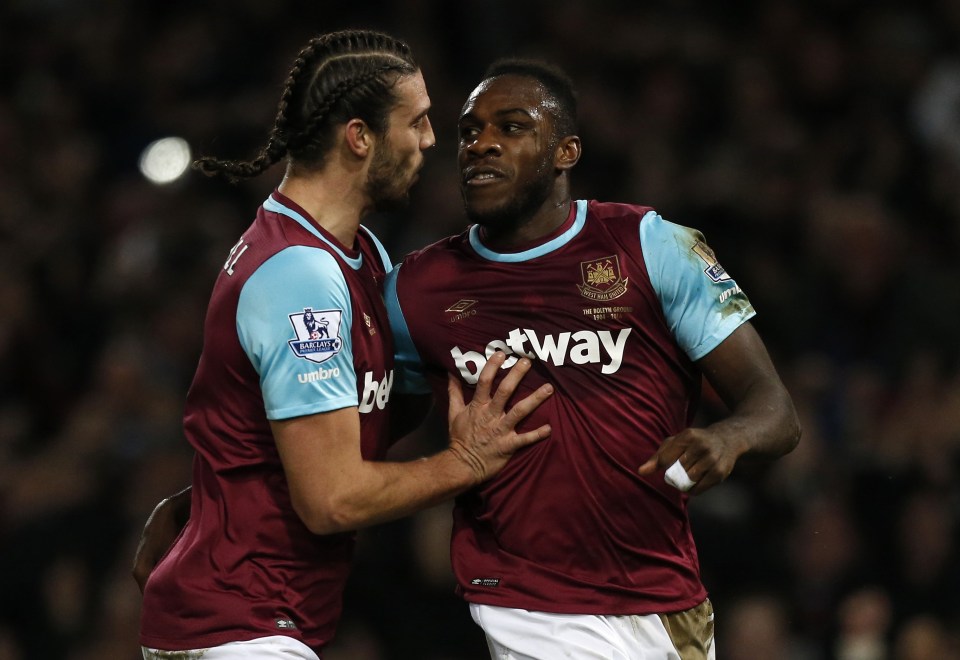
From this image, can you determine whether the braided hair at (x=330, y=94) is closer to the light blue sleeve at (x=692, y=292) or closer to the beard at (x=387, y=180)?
the beard at (x=387, y=180)

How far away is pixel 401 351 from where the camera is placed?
399 cm

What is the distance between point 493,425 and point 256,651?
82cm

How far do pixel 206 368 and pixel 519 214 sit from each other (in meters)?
0.91

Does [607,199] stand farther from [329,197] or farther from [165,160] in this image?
[329,197]

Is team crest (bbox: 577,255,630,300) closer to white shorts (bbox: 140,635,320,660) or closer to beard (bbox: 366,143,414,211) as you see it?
beard (bbox: 366,143,414,211)

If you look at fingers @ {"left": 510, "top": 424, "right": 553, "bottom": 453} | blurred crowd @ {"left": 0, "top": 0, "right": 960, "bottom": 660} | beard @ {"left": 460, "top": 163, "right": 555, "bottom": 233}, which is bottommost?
blurred crowd @ {"left": 0, "top": 0, "right": 960, "bottom": 660}

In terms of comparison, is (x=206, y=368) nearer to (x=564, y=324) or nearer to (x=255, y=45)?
(x=564, y=324)

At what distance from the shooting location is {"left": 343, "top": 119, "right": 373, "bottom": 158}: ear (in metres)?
3.77

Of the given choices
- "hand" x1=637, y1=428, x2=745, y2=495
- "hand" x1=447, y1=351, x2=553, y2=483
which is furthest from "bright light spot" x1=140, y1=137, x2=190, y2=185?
"hand" x1=637, y1=428, x2=745, y2=495

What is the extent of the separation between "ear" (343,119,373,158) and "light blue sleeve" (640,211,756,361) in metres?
0.77

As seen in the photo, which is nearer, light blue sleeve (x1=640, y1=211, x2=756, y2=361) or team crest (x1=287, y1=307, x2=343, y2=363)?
team crest (x1=287, y1=307, x2=343, y2=363)

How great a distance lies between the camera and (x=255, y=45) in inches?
384

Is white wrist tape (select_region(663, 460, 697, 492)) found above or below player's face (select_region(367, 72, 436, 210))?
below

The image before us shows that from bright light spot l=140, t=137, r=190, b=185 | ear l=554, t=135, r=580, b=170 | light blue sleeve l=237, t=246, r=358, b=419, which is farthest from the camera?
bright light spot l=140, t=137, r=190, b=185
